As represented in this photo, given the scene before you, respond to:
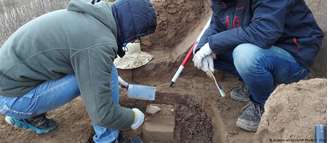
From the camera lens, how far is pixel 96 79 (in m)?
2.25

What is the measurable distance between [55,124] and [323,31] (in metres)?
2.11

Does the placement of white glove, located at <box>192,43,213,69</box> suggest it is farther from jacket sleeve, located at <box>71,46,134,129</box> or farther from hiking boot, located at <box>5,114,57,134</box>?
hiking boot, located at <box>5,114,57,134</box>

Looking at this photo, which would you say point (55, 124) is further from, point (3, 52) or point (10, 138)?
point (3, 52)

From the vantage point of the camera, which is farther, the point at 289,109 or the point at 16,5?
the point at 16,5

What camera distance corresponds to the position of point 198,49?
3.08 m

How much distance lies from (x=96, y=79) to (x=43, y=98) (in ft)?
1.64

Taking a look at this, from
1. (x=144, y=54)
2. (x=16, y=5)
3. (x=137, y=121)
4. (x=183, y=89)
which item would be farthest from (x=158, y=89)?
(x=16, y=5)

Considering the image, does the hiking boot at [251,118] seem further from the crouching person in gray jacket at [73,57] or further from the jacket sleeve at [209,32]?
the crouching person in gray jacket at [73,57]

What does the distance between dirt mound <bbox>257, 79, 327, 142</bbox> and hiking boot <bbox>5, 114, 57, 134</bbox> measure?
1505 millimetres

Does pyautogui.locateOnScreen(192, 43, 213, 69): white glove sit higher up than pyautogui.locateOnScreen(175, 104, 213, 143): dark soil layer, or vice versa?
pyautogui.locateOnScreen(192, 43, 213, 69): white glove

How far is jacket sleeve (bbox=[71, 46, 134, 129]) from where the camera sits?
2223 mm

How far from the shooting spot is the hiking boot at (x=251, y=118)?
2.85m

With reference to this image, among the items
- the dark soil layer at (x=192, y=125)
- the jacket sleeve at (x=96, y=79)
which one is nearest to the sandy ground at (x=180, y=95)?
the dark soil layer at (x=192, y=125)

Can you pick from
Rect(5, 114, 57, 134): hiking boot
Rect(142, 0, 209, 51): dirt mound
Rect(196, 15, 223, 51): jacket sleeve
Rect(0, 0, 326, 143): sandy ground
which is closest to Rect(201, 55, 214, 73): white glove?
Rect(196, 15, 223, 51): jacket sleeve
